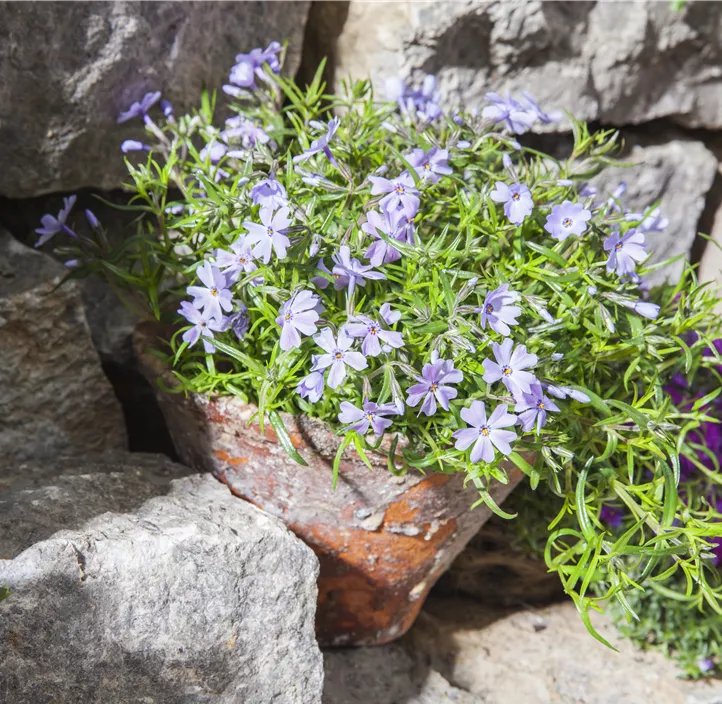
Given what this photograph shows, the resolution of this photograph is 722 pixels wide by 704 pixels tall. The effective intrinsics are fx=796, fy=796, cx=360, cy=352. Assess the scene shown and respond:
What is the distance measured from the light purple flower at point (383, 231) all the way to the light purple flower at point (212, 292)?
0.26 metres

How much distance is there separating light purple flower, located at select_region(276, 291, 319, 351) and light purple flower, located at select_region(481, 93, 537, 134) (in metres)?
0.64

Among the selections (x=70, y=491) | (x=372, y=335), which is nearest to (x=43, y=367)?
(x=70, y=491)

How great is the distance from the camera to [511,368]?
1318 mm

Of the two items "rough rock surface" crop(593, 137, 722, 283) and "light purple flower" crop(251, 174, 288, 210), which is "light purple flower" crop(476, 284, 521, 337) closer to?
"light purple flower" crop(251, 174, 288, 210)

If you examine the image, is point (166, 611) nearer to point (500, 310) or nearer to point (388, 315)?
point (388, 315)

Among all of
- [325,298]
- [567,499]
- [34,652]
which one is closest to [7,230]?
[325,298]

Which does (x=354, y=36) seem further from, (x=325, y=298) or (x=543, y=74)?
(x=325, y=298)

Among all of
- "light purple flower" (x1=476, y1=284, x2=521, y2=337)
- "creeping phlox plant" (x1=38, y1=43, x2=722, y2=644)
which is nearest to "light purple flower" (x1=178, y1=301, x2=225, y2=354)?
"creeping phlox plant" (x1=38, y1=43, x2=722, y2=644)

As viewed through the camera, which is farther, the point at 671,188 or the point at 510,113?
the point at 671,188

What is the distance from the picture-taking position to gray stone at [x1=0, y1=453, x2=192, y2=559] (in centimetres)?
138

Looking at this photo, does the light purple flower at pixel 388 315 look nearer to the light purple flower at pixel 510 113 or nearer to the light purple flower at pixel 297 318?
the light purple flower at pixel 297 318

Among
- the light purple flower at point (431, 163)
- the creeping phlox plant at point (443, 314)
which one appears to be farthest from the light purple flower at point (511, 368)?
the light purple flower at point (431, 163)

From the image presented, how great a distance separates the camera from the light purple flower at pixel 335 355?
131 cm

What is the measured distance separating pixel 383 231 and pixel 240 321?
32cm
